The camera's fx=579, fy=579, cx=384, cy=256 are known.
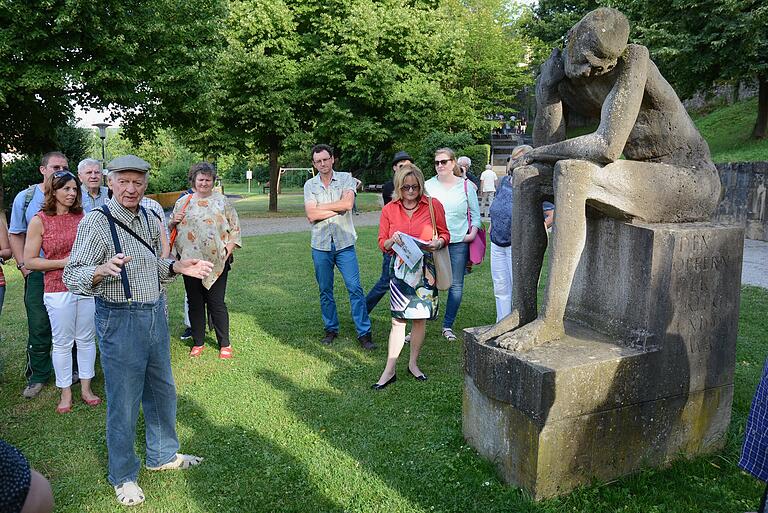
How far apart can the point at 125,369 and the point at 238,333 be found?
12.1 ft

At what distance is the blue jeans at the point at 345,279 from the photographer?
6.47 metres

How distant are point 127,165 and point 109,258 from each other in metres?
0.58

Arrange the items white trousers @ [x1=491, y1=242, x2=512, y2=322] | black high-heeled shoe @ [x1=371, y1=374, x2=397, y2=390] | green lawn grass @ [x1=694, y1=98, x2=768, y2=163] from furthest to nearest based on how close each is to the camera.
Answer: green lawn grass @ [x1=694, y1=98, x2=768, y2=163] → white trousers @ [x1=491, y1=242, x2=512, y2=322] → black high-heeled shoe @ [x1=371, y1=374, x2=397, y2=390]

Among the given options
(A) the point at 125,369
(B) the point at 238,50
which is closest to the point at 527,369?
(A) the point at 125,369

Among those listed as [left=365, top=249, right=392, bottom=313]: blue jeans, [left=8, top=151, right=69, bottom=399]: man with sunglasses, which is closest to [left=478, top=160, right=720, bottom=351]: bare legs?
[left=365, top=249, right=392, bottom=313]: blue jeans

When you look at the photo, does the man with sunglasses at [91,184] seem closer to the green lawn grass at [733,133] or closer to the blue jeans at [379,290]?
the blue jeans at [379,290]

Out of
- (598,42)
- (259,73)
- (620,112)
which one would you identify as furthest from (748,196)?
(259,73)

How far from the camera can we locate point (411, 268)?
4961 mm

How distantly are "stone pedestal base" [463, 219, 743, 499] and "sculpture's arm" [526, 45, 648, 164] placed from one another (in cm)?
53

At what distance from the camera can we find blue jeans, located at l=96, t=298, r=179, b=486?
3.46 metres

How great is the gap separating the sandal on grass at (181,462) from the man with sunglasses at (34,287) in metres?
2.16

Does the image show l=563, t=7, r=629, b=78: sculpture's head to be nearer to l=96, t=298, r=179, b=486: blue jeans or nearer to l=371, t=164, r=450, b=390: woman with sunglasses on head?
l=371, t=164, r=450, b=390: woman with sunglasses on head

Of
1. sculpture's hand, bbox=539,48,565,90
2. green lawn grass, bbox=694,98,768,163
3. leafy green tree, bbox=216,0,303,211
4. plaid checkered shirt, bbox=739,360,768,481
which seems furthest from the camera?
leafy green tree, bbox=216,0,303,211

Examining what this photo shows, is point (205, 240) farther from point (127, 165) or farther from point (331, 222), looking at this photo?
point (127, 165)
